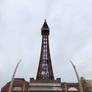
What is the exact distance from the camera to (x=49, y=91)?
33.9 m

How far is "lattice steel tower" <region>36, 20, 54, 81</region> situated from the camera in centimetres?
4381

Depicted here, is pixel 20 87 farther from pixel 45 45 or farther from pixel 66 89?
pixel 45 45

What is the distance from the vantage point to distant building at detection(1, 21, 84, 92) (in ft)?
113

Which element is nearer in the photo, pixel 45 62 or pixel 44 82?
pixel 44 82

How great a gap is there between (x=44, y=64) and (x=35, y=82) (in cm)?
893

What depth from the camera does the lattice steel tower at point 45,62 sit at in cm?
4381

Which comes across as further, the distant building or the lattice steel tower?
the lattice steel tower

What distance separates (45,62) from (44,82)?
9202mm

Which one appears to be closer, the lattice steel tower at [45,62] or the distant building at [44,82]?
the distant building at [44,82]

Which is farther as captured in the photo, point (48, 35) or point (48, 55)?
point (48, 35)

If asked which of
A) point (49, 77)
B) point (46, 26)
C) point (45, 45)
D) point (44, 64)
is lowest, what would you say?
point (49, 77)

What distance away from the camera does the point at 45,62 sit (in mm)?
46094

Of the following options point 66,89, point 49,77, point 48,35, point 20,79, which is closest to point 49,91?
point 66,89

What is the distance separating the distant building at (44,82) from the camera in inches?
1357
